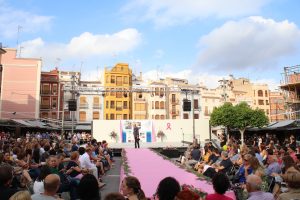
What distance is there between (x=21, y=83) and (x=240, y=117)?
114ft

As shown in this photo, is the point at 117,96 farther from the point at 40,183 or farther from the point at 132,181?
the point at 132,181

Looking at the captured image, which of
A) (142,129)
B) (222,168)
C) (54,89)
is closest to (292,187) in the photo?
(222,168)

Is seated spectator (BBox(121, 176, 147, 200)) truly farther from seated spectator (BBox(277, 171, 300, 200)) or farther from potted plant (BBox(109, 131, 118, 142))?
potted plant (BBox(109, 131, 118, 142))

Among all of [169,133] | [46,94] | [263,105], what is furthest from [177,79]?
[169,133]

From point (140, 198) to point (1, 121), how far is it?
1282 inches

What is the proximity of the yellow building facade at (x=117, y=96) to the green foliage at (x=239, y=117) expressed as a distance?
22.7 m

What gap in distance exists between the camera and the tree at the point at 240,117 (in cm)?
4484

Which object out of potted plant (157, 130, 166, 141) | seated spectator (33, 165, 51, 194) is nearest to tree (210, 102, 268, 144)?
potted plant (157, 130, 166, 141)

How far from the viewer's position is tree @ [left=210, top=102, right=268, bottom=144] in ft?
147

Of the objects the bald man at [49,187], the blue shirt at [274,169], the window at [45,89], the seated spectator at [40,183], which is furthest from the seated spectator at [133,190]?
the window at [45,89]

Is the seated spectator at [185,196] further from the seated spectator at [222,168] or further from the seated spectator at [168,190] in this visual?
the seated spectator at [222,168]

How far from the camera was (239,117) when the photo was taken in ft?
150

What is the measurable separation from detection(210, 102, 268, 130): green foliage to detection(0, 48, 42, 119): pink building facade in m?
28.7

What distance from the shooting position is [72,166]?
386 inches
